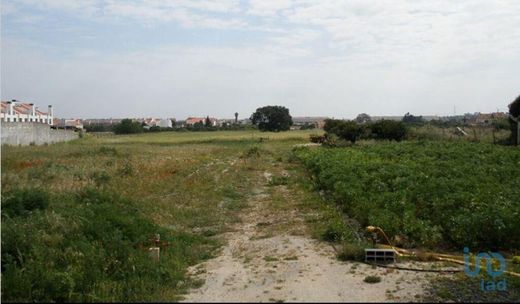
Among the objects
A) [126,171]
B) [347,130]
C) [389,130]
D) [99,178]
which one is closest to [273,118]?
[347,130]

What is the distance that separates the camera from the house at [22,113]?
4957cm

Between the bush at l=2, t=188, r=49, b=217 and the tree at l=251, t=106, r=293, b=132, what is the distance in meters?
80.7

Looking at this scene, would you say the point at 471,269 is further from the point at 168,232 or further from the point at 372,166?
the point at 372,166

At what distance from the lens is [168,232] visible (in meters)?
10.4

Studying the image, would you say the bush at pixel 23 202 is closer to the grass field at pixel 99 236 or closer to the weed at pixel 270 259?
the grass field at pixel 99 236

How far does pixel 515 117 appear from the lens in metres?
36.2

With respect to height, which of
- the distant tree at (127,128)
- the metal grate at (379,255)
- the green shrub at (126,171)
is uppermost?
the distant tree at (127,128)

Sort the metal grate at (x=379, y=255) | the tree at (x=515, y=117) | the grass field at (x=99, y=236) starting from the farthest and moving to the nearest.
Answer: the tree at (x=515, y=117)
the metal grate at (x=379, y=255)
the grass field at (x=99, y=236)

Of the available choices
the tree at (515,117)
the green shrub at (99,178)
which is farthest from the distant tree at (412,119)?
the green shrub at (99,178)

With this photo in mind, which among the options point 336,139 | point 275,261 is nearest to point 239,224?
point 275,261

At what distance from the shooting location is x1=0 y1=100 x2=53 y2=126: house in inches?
1952

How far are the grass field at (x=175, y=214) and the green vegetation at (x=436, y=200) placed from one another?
3 cm

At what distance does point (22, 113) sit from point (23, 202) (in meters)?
56.4

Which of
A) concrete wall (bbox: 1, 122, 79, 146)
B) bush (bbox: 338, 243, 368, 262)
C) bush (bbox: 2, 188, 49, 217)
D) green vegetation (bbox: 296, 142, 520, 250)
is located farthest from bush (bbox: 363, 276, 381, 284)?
concrete wall (bbox: 1, 122, 79, 146)
